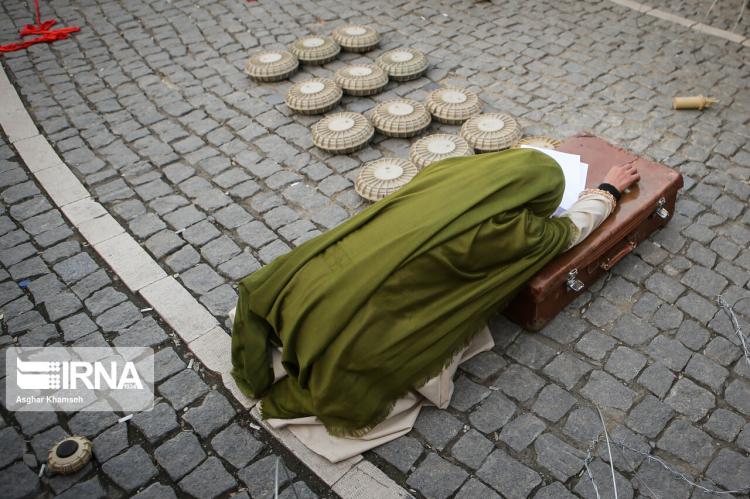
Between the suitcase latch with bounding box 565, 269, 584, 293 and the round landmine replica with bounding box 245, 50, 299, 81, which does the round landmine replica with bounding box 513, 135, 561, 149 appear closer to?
the suitcase latch with bounding box 565, 269, 584, 293

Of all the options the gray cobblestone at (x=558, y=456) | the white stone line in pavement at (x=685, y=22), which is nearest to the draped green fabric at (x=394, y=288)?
the gray cobblestone at (x=558, y=456)

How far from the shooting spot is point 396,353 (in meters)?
3.30

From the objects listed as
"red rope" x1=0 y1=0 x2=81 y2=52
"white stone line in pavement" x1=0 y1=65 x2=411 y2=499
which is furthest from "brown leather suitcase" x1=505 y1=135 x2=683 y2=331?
"red rope" x1=0 y1=0 x2=81 y2=52

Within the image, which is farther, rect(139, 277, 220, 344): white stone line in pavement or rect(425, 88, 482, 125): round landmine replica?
rect(425, 88, 482, 125): round landmine replica

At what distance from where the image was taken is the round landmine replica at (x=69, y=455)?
3.37 metres

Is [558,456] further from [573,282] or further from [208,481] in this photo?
[208,481]

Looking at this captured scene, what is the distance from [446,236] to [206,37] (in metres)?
5.67

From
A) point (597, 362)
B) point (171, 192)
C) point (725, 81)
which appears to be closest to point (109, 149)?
point (171, 192)

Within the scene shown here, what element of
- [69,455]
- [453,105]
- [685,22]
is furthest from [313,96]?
[685,22]

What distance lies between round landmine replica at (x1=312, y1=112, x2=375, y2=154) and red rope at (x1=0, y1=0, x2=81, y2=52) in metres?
4.18

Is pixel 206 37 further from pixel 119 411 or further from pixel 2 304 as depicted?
pixel 119 411

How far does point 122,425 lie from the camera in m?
3.66

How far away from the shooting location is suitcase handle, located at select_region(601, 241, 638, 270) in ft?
13.9

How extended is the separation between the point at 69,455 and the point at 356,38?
537 cm
